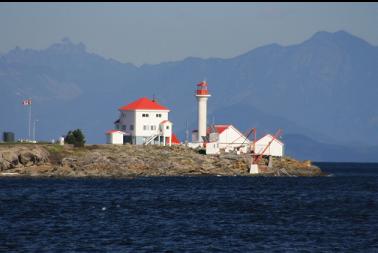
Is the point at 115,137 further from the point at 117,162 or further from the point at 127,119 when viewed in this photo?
the point at 117,162

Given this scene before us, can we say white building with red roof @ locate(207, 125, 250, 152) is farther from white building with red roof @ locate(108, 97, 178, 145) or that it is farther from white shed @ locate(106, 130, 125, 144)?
white shed @ locate(106, 130, 125, 144)

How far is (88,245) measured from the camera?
55.0 meters

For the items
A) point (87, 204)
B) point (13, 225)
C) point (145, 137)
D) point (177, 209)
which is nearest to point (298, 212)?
point (177, 209)

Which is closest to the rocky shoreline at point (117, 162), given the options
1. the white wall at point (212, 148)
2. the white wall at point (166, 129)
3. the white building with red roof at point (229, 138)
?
the white wall at point (212, 148)

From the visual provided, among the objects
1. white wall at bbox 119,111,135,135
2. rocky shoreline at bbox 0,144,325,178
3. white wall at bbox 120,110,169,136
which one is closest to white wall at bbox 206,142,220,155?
rocky shoreline at bbox 0,144,325,178

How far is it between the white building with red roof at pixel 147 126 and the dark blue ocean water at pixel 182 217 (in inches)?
1273

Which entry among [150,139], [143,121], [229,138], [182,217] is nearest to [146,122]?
[143,121]

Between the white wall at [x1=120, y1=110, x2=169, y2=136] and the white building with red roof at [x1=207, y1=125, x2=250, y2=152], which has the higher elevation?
the white wall at [x1=120, y1=110, x2=169, y2=136]

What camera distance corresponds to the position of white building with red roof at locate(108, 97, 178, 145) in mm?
146875

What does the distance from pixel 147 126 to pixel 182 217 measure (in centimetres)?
7633

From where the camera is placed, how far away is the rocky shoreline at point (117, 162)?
4806 inches

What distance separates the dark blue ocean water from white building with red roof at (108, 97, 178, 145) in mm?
32340

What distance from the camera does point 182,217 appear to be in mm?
71938

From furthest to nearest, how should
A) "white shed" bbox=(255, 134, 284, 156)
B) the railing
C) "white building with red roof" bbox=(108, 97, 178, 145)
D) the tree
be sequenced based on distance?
"white shed" bbox=(255, 134, 284, 156) < "white building with red roof" bbox=(108, 97, 178, 145) < the railing < the tree
